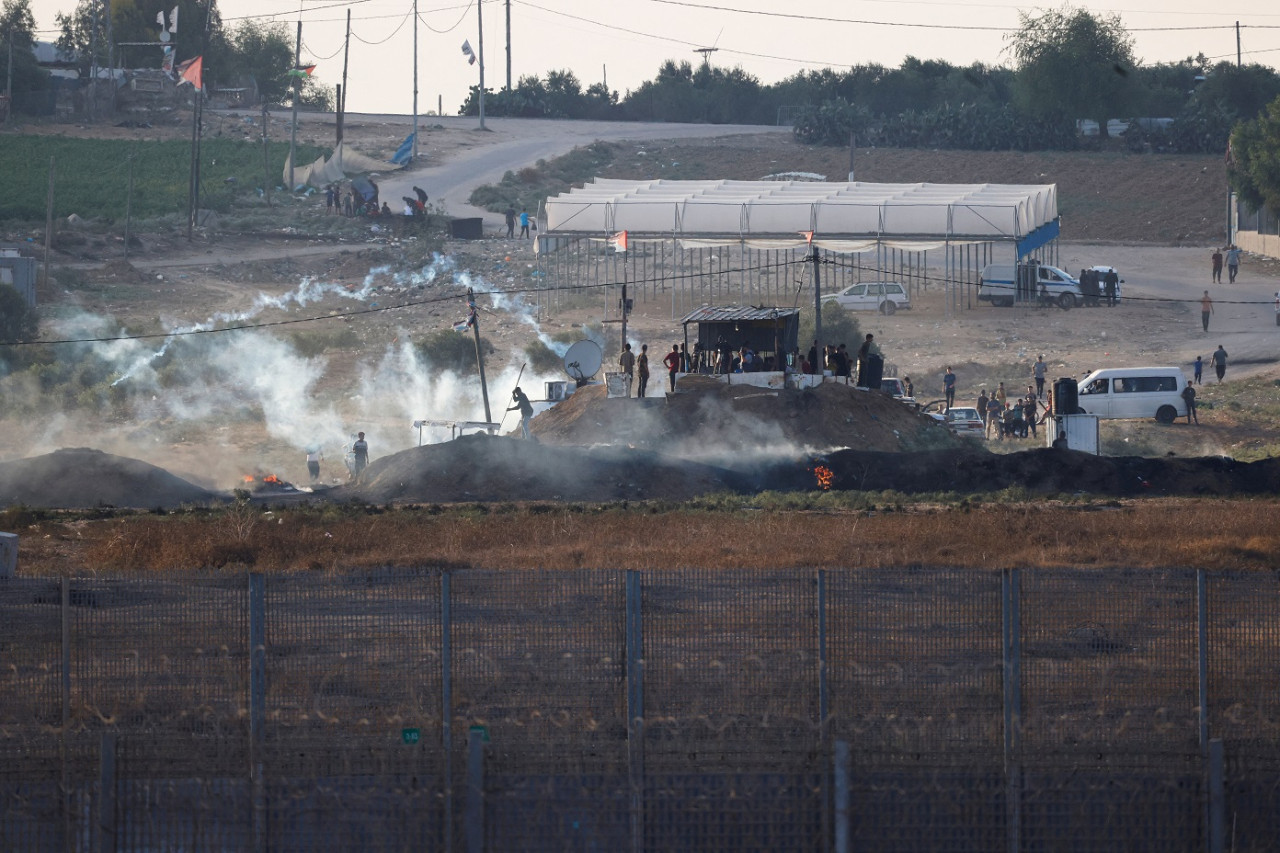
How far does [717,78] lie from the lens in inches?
4670

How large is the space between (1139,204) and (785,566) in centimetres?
6239

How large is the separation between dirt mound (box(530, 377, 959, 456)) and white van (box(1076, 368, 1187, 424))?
5872 mm

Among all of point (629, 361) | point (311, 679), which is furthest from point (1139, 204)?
point (311, 679)

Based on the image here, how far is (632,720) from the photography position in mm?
9180

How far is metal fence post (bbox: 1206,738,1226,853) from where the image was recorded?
27.5 feet

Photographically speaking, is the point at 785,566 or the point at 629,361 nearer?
the point at 785,566

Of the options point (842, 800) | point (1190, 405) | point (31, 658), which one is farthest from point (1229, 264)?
point (842, 800)

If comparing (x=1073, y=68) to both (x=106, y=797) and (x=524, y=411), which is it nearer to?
(x=524, y=411)

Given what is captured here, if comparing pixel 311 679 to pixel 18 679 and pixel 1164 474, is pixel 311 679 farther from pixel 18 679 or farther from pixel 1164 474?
pixel 1164 474

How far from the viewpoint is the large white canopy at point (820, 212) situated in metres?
53.2

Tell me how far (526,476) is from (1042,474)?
10.1 meters

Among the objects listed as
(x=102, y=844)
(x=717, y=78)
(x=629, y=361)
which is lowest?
(x=102, y=844)

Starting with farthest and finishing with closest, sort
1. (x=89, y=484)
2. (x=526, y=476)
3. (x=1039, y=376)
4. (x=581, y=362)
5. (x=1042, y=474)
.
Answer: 1. (x=1039, y=376)
2. (x=581, y=362)
3. (x=526, y=476)
4. (x=89, y=484)
5. (x=1042, y=474)

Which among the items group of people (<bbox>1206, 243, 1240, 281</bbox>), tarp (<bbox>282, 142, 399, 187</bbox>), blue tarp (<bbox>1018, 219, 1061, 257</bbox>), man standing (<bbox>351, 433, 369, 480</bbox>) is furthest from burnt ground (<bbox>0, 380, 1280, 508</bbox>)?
tarp (<bbox>282, 142, 399, 187</bbox>)
